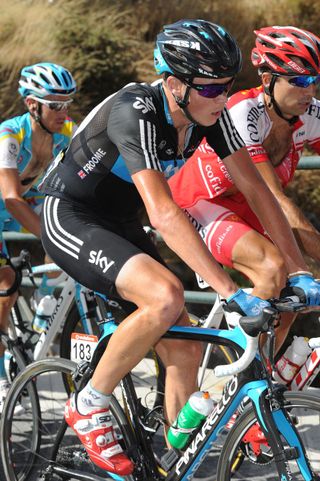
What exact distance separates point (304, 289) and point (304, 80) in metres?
1.49

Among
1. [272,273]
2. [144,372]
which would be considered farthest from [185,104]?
[144,372]

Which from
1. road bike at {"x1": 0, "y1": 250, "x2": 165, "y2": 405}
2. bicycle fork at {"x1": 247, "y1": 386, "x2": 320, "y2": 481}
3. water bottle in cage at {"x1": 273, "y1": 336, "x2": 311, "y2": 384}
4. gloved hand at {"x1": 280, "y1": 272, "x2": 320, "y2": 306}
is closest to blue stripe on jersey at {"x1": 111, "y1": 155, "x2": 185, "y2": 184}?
gloved hand at {"x1": 280, "y1": 272, "x2": 320, "y2": 306}

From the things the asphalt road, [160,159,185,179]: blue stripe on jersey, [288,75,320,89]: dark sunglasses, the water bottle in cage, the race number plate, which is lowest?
the asphalt road

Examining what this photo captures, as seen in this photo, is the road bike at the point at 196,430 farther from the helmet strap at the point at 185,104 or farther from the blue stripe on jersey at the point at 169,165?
the helmet strap at the point at 185,104

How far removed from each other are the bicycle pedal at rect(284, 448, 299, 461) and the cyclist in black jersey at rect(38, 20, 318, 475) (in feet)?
1.98

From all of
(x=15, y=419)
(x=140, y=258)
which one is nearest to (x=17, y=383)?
(x=15, y=419)

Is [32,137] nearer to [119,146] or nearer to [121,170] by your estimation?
[121,170]

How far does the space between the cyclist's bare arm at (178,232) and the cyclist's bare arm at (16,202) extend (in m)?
1.76

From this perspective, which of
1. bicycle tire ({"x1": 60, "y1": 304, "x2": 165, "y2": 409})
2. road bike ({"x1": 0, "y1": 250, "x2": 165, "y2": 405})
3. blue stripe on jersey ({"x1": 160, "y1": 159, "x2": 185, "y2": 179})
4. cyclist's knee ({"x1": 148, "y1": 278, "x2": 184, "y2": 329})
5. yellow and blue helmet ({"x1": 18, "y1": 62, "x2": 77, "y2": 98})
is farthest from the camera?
yellow and blue helmet ({"x1": 18, "y1": 62, "x2": 77, "y2": 98})

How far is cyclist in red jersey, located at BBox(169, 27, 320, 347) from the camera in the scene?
418 cm

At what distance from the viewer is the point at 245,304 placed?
9.86 ft

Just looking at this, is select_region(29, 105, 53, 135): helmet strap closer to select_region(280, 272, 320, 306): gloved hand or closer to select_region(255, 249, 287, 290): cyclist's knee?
select_region(255, 249, 287, 290): cyclist's knee

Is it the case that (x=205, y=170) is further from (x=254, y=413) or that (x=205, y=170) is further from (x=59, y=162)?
(x=254, y=413)

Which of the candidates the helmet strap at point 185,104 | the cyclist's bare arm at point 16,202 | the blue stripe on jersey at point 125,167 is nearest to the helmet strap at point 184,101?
the helmet strap at point 185,104
